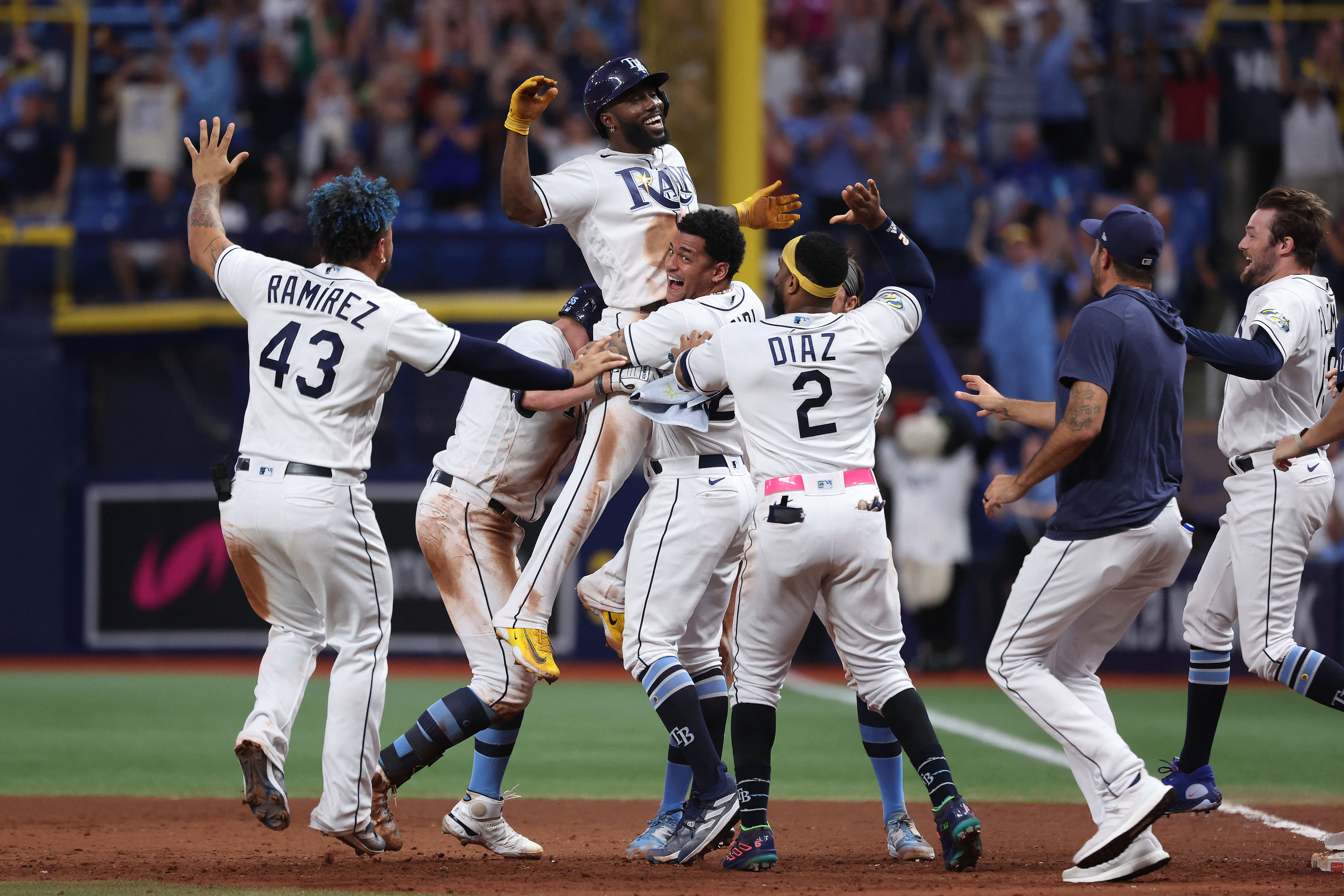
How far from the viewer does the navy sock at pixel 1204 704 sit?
629 cm

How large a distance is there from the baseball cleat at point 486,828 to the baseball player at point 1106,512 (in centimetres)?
198

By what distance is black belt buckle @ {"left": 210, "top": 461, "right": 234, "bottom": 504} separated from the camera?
5.22m

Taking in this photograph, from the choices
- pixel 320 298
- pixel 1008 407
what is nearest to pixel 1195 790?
pixel 1008 407

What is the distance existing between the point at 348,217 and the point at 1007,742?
5.75m

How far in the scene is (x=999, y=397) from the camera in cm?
558

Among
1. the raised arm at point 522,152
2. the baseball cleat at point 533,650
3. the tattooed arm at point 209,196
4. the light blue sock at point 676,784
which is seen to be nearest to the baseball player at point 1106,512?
Answer: the light blue sock at point 676,784

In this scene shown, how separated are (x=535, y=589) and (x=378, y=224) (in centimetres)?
152

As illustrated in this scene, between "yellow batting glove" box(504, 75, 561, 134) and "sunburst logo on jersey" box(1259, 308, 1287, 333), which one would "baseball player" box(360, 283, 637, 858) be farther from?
"sunburst logo on jersey" box(1259, 308, 1287, 333)

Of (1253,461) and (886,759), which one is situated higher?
(1253,461)

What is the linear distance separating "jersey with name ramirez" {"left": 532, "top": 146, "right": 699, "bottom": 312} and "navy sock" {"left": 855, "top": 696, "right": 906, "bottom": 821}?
1917 millimetres

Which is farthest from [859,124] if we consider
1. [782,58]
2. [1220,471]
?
[1220,471]

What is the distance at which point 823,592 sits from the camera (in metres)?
5.52

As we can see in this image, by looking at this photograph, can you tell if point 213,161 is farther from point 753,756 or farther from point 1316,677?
point 1316,677

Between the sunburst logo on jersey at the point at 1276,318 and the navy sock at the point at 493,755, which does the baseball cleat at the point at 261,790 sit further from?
the sunburst logo on jersey at the point at 1276,318
